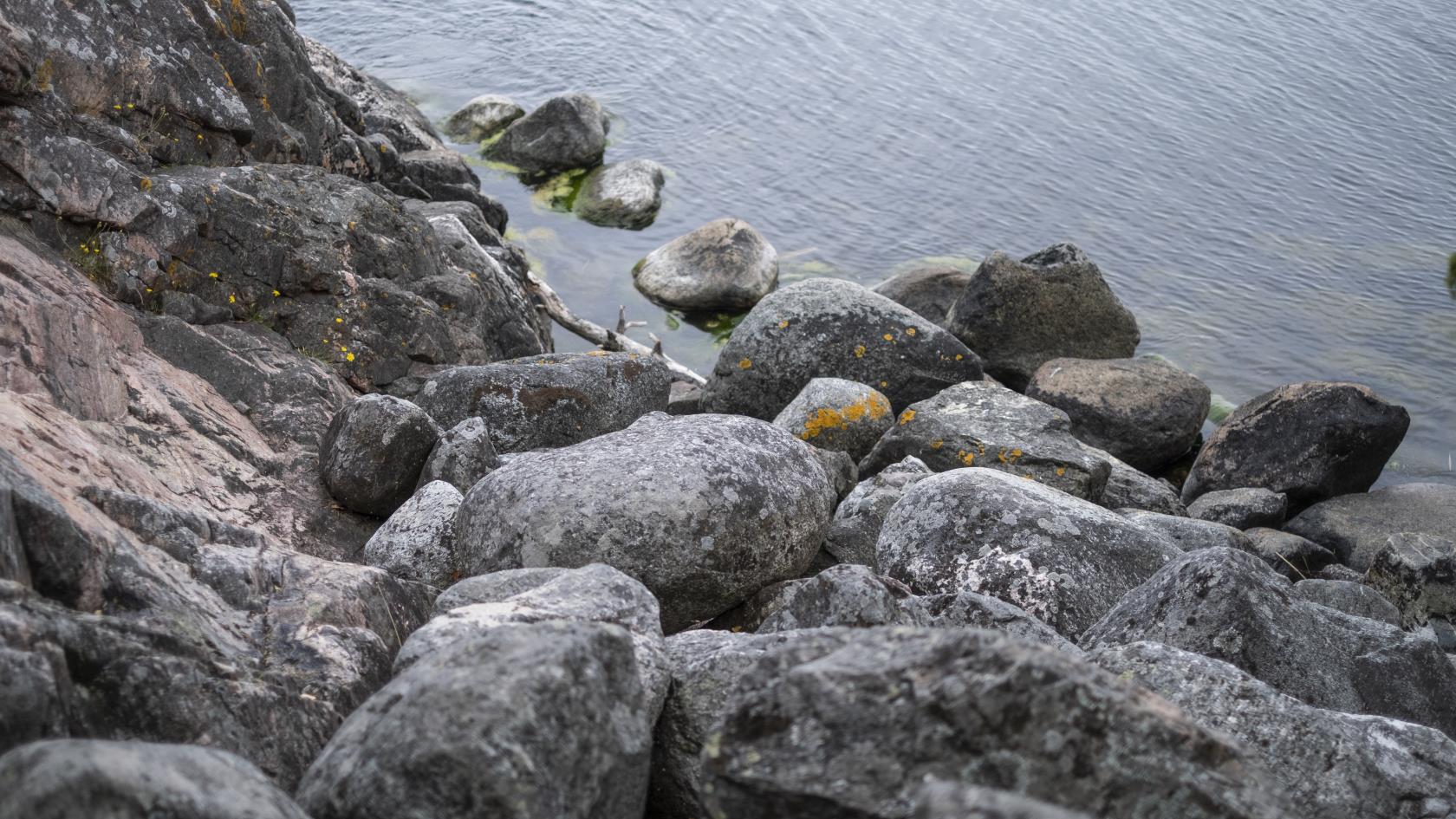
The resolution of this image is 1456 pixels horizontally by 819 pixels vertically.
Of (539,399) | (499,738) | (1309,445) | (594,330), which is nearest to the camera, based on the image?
(499,738)

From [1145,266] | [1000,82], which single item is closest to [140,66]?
[1145,266]

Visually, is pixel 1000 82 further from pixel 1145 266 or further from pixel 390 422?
pixel 390 422

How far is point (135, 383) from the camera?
884 cm

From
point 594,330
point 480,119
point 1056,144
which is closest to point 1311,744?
point 594,330

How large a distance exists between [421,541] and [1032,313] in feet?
44.5

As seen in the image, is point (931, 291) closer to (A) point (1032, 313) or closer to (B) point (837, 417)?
(A) point (1032, 313)

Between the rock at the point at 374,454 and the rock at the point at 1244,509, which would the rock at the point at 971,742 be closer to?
the rock at the point at 374,454

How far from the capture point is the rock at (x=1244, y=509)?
1578cm

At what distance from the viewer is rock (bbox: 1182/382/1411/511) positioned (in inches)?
665

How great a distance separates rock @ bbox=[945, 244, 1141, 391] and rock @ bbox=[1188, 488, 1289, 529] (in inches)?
166

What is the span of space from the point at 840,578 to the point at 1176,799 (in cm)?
272

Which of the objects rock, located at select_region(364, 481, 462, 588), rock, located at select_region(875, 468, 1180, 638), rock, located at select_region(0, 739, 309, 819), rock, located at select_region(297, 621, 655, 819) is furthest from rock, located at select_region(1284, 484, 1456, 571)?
rock, located at select_region(0, 739, 309, 819)

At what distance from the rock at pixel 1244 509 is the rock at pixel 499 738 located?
522 inches

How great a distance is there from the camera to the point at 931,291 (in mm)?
21766
